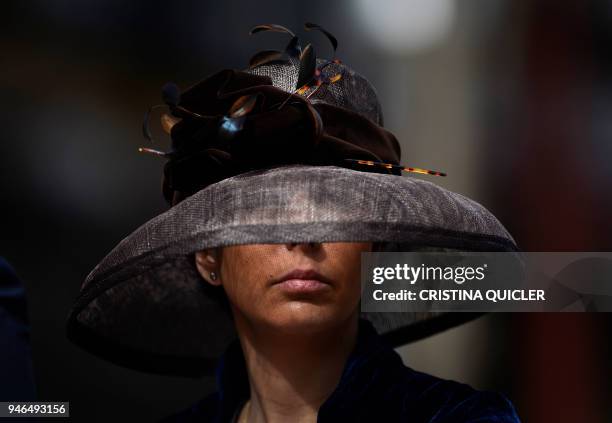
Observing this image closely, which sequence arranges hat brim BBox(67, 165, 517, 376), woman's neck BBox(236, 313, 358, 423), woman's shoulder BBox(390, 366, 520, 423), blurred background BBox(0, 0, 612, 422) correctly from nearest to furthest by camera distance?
hat brim BBox(67, 165, 517, 376), woman's shoulder BBox(390, 366, 520, 423), woman's neck BBox(236, 313, 358, 423), blurred background BBox(0, 0, 612, 422)

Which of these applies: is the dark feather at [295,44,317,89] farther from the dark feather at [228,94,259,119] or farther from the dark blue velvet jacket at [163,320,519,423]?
the dark blue velvet jacket at [163,320,519,423]

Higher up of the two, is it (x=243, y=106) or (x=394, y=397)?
(x=243, y=106)

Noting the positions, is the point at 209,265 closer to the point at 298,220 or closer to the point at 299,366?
the point at 299,366

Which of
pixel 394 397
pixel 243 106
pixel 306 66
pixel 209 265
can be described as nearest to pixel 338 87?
pixel 306 66

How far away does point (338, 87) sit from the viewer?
1.11m

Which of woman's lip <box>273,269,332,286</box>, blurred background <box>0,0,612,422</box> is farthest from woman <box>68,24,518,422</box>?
blurred background <box>0,0,612,422</box>

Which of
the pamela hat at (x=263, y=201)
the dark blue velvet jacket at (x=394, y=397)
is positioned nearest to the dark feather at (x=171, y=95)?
the pamela hat at (x=263, y=201)

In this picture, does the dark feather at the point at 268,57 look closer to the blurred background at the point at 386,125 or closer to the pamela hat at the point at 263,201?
the pamela hat at the point at 263,201

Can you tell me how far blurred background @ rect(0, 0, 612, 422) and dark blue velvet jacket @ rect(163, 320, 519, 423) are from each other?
1.25ft

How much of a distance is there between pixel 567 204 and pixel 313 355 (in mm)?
565

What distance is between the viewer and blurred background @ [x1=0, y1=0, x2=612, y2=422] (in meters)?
1.33

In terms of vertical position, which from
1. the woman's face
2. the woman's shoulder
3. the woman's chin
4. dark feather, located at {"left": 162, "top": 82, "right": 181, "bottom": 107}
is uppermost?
dark feather, located at {"left": 162, "top": 82, "right": 181, "bottom": 107}

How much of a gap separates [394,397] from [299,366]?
14cm

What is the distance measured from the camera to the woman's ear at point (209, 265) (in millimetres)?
1078
